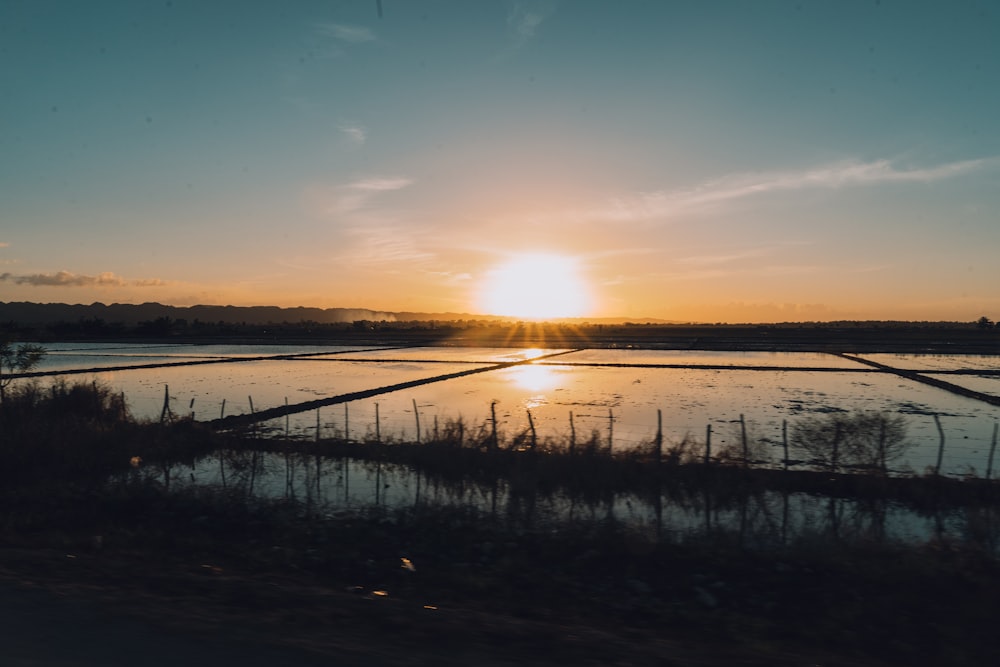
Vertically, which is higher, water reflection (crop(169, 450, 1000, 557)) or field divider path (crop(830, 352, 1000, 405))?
field divider path (crop(830, 352, 1000, 405))

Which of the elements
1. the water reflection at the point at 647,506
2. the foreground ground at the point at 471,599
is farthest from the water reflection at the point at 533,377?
the foreground ground at the point at 471,599

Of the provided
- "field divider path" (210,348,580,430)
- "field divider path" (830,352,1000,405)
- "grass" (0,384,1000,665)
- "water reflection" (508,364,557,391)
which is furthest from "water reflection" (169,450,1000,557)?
"field divider path" (830,352,1000,405)

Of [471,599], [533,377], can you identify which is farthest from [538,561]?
[533,377]

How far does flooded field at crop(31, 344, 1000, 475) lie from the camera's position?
1957 cm

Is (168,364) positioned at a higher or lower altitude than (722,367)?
higher

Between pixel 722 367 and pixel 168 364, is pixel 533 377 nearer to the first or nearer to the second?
pixel 722 367

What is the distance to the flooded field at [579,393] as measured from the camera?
64.2 ft

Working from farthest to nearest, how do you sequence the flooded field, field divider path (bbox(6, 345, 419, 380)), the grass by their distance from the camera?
field divider path (bbox(6, 345, 419, 380)) → the flooded field → the grass

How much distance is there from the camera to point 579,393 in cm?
2920

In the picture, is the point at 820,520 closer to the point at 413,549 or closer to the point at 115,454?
the point at 413,549

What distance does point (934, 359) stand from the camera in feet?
158

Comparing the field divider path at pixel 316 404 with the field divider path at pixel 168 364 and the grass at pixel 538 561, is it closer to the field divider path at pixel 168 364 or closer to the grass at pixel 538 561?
the grass at pixel 538 561

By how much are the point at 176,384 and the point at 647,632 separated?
31.5 metres

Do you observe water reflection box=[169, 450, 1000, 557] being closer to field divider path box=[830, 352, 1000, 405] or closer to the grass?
the grass
